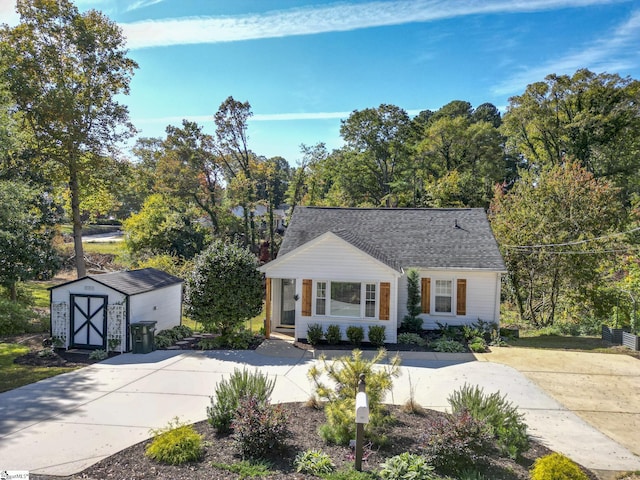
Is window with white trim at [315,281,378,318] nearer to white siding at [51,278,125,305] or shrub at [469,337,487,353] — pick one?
shrub at [469,337,487,353]

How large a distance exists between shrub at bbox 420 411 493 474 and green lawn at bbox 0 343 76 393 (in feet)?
31.6


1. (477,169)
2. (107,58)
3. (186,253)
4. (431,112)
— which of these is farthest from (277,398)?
(431,112)

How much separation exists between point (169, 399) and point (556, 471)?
7.36 m

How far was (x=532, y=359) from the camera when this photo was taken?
13.2m

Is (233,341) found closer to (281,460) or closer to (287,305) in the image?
(287,305)

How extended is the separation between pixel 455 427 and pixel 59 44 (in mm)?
22008

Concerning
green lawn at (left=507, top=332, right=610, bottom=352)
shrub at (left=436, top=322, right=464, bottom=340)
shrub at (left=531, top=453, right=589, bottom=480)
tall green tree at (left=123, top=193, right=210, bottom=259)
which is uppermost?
tall green tree at (left=123, top=193, right=210, bottom=259)

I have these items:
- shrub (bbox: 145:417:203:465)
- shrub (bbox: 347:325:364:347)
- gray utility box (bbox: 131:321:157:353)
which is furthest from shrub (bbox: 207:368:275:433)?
shrub (bbox: 347:325:364:347)

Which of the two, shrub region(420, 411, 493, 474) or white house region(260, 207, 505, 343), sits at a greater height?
white house region(260, 207, 505, 343)

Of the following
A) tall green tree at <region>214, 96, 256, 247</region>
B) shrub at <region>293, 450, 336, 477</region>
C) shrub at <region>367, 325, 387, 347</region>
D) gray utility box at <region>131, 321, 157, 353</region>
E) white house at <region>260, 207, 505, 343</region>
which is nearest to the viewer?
shrub at <region>293, 450, 336, 477</region>

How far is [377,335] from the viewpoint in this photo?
47.8 ft

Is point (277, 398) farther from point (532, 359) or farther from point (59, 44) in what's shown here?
point (59, 44)

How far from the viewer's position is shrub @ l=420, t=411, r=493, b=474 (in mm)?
5945

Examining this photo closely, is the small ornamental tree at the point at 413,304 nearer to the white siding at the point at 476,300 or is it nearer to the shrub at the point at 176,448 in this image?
the white siding at the point at 476,300
